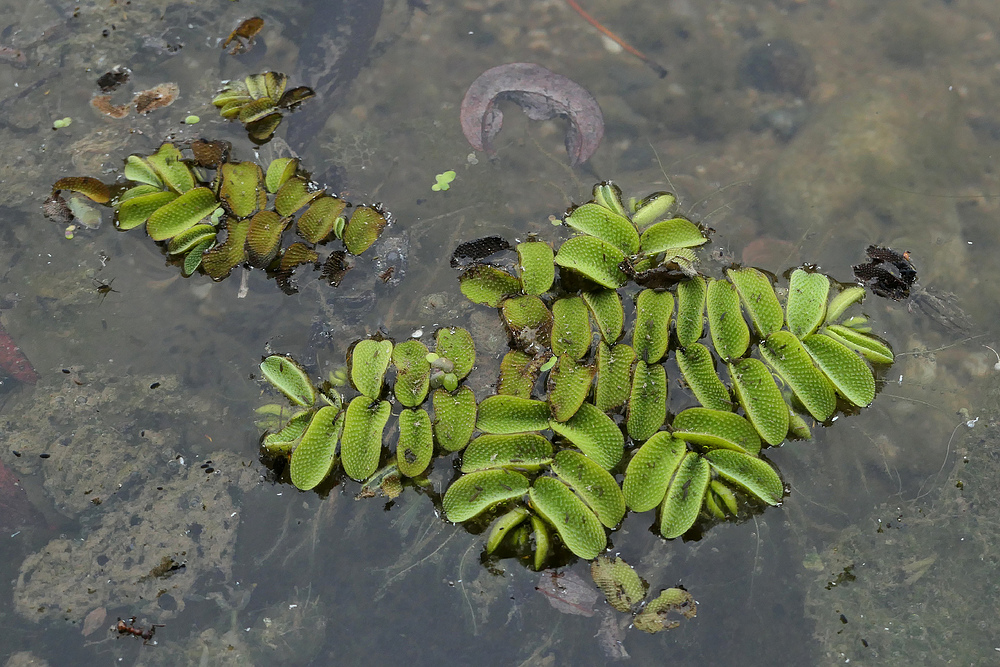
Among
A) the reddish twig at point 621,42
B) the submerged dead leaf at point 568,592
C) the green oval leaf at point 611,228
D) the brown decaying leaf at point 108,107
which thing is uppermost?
the reddish twig at point 621,42

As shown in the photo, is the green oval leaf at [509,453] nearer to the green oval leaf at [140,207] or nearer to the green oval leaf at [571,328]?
the green oval leaf at [571,328]

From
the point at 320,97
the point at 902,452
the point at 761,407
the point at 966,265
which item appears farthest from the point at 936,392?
the point at 320,97

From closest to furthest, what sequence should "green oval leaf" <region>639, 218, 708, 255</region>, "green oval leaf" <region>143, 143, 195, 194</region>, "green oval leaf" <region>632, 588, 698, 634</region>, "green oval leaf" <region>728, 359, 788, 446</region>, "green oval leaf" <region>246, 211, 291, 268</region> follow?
"green oval leaf" <region>632, 588, 698, 634</region>, "green oval leaf" <region>728, 359, 788, 446</region>, "green oval leaf" <region>639, 218, 708, 255</region>, "green oval leaf" <region>246, 211, 291, 268</region>, "green oval leaf" <region>143, 143, 195, 194</region>

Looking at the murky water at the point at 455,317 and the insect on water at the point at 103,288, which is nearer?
the murky water at the point at 455,317

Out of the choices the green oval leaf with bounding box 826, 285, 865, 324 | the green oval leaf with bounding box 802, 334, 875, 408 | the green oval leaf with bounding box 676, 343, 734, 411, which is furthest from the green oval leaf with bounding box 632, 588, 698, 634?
the green oval leaf with bounding box 826, 285, 865, 324

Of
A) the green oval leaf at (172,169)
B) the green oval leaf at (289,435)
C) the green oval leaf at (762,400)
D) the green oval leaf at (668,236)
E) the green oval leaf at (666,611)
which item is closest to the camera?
the green oval leaf at (666,611)

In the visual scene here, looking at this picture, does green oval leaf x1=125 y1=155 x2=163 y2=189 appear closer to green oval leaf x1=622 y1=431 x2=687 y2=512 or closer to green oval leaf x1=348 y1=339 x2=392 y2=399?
green oval leaf x1=348 y1=339 x2=392 y2=399

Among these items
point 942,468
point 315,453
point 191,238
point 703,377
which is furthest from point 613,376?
point 191,238

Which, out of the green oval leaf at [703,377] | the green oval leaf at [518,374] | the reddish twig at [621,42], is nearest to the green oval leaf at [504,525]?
the green oval leaf at [518,374]
